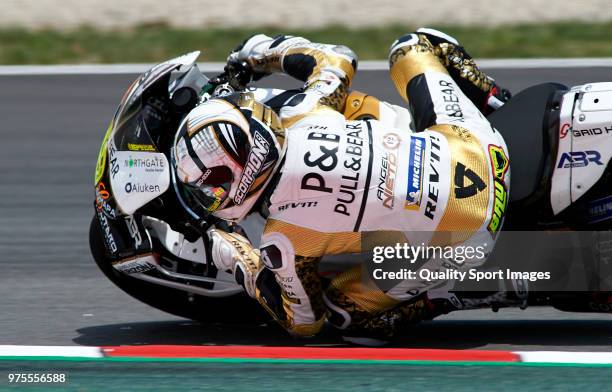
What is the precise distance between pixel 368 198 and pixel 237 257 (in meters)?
0.63

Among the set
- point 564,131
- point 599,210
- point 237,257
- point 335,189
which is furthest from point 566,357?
point 237,257

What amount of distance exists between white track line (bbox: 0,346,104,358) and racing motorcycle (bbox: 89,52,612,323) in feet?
1.31

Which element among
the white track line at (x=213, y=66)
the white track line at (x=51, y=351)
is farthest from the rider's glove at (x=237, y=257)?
the white track line at (x=213, y=66)

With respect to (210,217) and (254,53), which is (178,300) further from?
(254,53)

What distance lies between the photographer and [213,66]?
1002 cm

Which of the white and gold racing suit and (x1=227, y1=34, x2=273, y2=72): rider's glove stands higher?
(x1=227, y1=34, x2=273, y2=72): rider's glove

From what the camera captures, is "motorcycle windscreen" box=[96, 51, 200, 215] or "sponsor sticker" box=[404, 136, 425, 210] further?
"motorcycle windscreen" box=[96, 51, 200, 215]

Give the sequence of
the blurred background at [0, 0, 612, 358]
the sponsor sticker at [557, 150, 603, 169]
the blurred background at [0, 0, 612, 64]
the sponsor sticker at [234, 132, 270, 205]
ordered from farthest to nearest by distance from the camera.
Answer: the blurred background at [0, 0, 612, 64] → the blurred background at [0, 0, 612, 358] → the sponsor sticker at [557, 150, 603, 169] → the sponsor sticker at [234, 132, 270, 205]

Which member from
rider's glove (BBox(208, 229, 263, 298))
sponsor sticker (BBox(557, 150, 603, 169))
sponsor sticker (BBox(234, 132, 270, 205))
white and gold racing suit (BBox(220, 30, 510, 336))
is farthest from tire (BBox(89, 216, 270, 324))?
sponsor sticker (BBox(557, 150, 603, 169))

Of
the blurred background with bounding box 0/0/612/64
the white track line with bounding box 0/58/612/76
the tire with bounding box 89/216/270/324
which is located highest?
the blurred background with bounding box 0/0/612/64

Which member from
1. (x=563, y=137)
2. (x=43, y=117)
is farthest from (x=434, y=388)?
(x=43, y=117)

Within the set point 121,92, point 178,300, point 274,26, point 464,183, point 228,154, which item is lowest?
point 178,300

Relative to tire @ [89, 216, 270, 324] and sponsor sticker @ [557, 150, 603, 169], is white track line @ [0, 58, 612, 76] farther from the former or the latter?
sponsor sticker @ [557, 150, 603, 169]

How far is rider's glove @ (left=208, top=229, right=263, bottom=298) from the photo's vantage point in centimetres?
472
